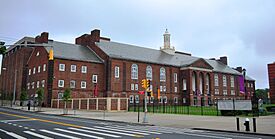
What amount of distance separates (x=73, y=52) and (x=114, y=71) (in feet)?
33.3

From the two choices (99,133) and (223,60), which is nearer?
(99,133)

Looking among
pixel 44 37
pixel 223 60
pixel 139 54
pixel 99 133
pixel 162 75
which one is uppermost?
pixel 44 37

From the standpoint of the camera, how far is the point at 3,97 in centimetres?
7906

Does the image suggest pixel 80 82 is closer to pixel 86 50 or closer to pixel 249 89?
pixel 86 50

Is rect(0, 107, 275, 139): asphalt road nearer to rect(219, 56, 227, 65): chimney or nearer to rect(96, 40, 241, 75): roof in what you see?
rect(96, 40, 241, 75): roof

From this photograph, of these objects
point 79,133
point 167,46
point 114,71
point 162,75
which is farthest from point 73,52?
point 79,133

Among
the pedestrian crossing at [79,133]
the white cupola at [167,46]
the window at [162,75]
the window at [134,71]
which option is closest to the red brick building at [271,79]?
the window at [162,75]

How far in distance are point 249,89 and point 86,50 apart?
217ft

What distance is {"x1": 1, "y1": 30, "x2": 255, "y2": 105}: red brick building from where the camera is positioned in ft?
→ 188

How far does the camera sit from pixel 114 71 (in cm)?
6150

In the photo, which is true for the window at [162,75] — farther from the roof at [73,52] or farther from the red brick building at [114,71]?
the roof at [73,52]

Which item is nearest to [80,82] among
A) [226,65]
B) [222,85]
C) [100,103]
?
[100,103]

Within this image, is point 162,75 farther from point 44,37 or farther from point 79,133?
point 79,133

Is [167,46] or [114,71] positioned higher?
[167,46]
